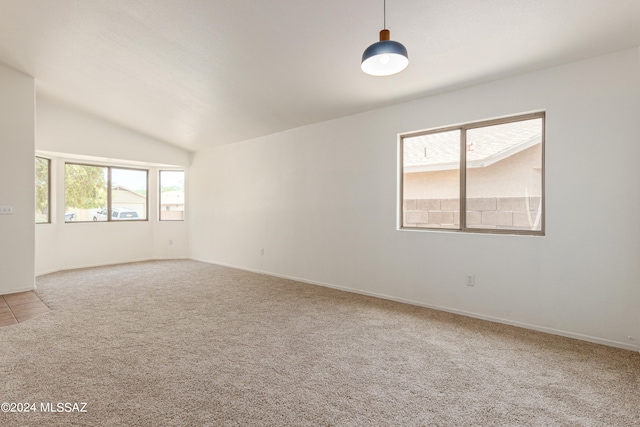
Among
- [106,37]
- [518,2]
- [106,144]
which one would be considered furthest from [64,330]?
[518,2]

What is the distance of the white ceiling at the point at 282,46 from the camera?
2.61m

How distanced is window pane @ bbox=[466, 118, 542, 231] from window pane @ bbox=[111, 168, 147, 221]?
7.21 metres

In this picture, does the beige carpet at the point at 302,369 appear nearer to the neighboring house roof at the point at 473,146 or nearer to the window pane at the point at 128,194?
the neighboring house roof at the point at 473,146

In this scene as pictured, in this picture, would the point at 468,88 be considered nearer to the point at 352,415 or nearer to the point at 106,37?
the point at 352,415

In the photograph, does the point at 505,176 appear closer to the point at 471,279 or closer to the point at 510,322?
the point at 471,279

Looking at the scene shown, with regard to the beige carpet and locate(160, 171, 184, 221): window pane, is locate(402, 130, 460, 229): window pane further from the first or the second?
locate(160, 171, 184, 221): window pane

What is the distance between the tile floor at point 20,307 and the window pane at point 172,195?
3600 mm

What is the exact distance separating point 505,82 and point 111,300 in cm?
554

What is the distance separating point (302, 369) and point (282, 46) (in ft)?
9.98

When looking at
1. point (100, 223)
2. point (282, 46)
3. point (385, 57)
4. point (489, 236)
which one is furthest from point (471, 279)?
point (100, 223)

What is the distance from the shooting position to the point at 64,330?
3.25 meters

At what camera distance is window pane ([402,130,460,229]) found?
13.3 feet

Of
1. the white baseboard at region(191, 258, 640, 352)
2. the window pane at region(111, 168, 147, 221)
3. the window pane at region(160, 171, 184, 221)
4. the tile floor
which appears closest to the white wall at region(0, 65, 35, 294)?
the tile floor

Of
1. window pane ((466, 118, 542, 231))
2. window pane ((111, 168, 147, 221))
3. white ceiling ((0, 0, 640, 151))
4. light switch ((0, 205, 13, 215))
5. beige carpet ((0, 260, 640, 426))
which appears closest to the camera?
beige carpet ((0, 260, 640, 426))
